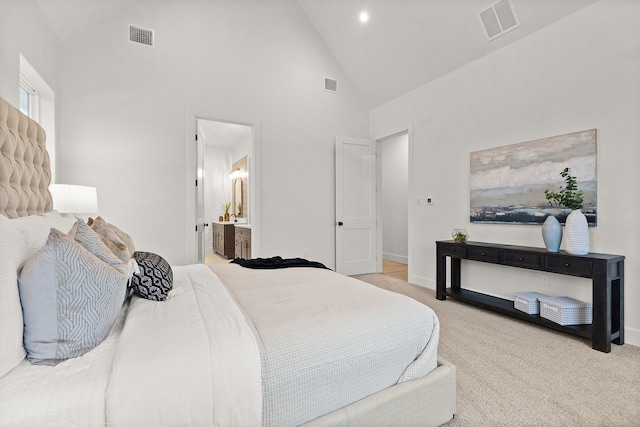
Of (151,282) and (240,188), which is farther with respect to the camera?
(240,188)

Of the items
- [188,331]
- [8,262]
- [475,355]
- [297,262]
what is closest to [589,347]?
[475,355]

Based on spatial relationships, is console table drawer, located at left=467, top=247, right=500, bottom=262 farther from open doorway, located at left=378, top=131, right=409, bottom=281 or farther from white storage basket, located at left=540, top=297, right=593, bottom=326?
open doorway, located at left=378, top=131, right=409, bottom=281

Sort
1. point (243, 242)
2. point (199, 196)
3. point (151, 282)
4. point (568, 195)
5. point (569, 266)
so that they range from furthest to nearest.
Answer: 1. point (243, 242)
2. point (199, 196)
3. point (568, 195)
4. point (569, 266)
5. point (151, 282)

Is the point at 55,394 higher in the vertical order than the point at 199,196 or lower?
lower

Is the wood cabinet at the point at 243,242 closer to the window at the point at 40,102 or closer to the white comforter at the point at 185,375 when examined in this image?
the window at the point at 40,102

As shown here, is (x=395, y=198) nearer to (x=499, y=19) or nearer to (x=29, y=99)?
(x=499, y=19)

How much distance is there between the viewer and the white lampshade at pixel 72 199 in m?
2.59

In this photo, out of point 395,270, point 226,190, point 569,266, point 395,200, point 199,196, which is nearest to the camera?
point 569,266

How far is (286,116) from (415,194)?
215 centimetres

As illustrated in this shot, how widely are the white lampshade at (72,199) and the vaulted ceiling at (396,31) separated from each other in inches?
60.4

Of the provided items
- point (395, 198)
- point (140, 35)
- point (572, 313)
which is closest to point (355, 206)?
point (395, 198)

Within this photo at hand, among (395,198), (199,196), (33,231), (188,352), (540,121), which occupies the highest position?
(540,121)

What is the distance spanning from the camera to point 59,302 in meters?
1.01

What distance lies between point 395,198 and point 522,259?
12.9 ft
